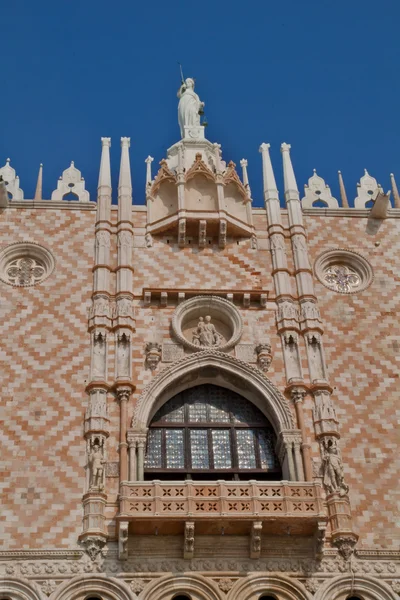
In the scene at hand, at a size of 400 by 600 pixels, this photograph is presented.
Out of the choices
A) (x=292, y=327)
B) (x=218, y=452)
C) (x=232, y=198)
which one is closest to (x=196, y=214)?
(x=232, y=198)

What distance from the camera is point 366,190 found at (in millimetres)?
25109

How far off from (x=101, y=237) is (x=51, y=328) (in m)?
2.69

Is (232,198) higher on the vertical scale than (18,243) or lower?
higher

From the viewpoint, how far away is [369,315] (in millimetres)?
22359

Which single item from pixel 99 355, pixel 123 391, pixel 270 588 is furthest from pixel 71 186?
pixel 270 588

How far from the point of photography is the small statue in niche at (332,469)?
19.3m

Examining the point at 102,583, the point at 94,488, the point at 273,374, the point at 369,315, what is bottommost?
the point at 102,583

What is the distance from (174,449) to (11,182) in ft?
27.0

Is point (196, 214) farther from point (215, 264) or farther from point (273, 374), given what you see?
point (273, 374)

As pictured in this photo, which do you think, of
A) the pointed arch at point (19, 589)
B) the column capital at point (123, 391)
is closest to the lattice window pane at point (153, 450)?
the column capital at point (123, 391)

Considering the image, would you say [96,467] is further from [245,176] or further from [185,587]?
[245,176]

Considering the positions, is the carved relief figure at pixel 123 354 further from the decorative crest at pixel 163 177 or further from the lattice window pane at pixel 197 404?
the decorative crest at pixel 163 177

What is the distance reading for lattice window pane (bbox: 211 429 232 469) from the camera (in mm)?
20141

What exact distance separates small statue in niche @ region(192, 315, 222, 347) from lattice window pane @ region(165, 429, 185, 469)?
2.05 m
